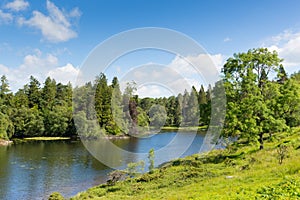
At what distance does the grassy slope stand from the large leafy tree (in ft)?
7.78

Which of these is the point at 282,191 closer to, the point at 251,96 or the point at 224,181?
the point at 224,181

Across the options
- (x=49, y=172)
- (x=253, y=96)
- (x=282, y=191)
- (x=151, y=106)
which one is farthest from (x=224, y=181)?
(x=151, y=106)

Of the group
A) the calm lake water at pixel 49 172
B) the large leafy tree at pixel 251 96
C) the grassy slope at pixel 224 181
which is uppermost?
the large leafy tree at pixel 251 96

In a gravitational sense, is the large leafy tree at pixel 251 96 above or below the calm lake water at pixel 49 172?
above

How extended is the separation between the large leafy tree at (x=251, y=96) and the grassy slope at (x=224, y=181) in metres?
2.37

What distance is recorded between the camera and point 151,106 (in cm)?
7019

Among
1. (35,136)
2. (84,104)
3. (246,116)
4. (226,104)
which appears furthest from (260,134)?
(35,136)

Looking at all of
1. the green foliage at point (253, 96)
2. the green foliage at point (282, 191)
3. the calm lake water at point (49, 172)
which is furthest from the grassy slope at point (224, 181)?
the calm lake water at point (49, 172)

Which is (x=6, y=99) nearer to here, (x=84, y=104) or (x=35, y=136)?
(x=35, y=136)

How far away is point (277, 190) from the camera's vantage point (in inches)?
400

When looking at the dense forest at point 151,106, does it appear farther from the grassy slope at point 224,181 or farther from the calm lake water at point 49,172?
the calm lake water at point 49,172

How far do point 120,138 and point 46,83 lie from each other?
36.0m

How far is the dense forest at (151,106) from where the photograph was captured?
77.1 feet

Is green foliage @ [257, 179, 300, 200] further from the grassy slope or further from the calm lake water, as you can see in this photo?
the calm lake water
